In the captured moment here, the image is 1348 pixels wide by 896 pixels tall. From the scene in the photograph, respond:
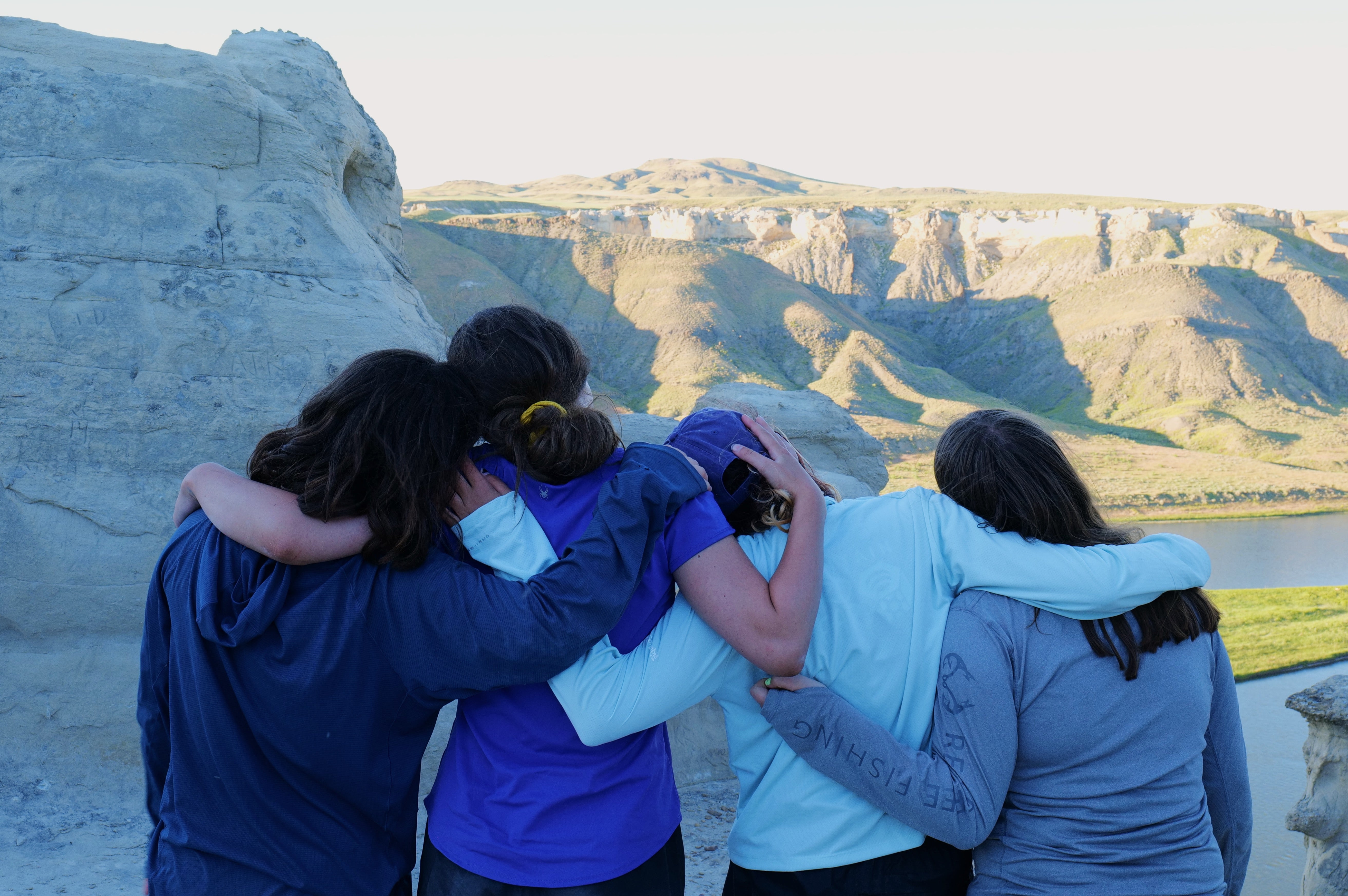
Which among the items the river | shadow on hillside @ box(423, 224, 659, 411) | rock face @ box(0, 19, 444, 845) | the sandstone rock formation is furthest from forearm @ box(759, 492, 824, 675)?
shadow on hillside @ box(423, 224, 659, 411)

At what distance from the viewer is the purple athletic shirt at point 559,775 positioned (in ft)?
5.81

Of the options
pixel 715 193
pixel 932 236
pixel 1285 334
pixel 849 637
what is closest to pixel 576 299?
pixel 932 236

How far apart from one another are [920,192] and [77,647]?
148m

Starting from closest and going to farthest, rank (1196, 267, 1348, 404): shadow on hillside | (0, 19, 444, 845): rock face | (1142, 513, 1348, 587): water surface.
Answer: (0, 19, 444, 845): rock face
(1142, 513, 1348, 587): water surface
(1196, 267, 1348, 404): shadow on hillside

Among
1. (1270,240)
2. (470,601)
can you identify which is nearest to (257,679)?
(470,601)

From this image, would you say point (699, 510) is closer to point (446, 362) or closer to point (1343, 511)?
point (446, 362)

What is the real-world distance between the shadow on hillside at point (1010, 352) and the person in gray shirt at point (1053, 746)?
44.8 meters

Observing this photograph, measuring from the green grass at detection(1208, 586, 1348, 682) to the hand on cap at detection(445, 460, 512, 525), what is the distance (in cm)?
1105

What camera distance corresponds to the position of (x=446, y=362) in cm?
193

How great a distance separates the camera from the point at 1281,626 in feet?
42.8

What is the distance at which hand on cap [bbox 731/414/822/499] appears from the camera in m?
1.86

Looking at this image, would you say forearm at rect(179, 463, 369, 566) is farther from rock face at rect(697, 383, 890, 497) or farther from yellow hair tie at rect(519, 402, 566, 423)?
rock face at rect(697, 383, 890, 497)

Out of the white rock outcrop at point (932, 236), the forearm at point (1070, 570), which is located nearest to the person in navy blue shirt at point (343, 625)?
the forearm at point (1070, 570)

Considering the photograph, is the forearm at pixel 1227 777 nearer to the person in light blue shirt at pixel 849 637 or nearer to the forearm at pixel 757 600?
the person in light blue shirt at pixel 849 637
